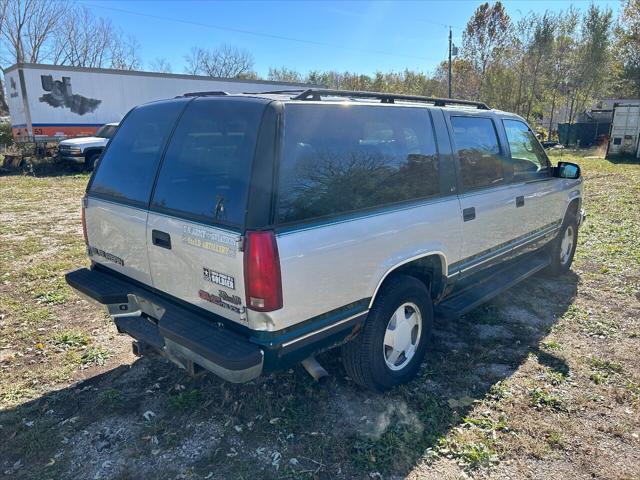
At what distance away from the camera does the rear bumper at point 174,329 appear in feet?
7.40

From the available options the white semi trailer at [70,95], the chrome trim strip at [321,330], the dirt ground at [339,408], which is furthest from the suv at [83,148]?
the chrome trim strip at [321,330]

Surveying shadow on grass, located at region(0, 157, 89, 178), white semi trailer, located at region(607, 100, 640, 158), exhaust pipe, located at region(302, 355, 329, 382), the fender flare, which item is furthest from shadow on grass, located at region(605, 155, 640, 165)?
shadow on grass, located at region(0, 157, 89, 178)

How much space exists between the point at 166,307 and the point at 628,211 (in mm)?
9485

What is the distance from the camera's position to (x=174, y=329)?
8.20 ft

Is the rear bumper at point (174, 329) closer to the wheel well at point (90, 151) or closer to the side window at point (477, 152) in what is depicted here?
the side window at point (477, 152)

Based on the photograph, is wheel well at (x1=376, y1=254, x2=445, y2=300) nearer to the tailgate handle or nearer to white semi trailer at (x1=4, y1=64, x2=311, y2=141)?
the tailgate handle

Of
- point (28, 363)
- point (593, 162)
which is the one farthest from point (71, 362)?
point (593, 162)

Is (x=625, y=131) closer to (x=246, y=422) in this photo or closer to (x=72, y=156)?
(x=246, y=422)

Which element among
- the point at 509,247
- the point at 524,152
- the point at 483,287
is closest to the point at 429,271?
the point at 483,287

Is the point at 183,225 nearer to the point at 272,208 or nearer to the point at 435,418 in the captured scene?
the point at 272,208

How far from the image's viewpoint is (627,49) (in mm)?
29469

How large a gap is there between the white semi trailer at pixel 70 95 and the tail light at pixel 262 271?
17.3m

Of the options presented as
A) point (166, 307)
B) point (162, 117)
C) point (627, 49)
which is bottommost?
point (166, 307)

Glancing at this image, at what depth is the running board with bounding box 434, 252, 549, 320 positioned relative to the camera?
3.59 m
